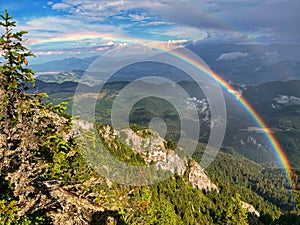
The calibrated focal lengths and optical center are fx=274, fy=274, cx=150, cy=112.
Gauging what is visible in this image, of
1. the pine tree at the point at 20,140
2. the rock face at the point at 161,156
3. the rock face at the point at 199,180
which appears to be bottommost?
the rock face at the point at 199,180

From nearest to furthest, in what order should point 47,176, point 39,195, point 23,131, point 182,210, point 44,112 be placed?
point 39,195, point 23,131, point 44,112, point 47,176, point 182,210

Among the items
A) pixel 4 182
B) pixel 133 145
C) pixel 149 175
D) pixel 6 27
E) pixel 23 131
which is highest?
pixel 6 27

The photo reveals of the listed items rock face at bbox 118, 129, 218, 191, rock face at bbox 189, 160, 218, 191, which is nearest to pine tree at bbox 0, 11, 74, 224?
rock face at bbox 118, 129, 218, 191

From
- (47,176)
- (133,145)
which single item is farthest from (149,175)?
(47,176)

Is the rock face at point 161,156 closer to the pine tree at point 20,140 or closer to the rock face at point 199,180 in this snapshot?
the rock face at point 199,180

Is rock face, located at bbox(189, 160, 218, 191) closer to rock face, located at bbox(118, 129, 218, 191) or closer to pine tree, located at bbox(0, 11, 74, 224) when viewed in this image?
rock face, located at bbox(118, 129, 218, 191)

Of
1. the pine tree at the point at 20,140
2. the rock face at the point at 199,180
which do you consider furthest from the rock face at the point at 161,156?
the pine tree at the point at 20,140

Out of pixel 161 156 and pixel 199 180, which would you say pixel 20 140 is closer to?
pixel 161 156

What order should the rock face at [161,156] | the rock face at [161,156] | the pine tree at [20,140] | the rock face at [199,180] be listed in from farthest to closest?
the rock face at [199,180]
the rock face at [161,156]
the rock face at [161,156]
the pine tree at [20,140]

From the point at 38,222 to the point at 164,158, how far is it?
6490 inches

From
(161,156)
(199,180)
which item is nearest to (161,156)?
(161,156)

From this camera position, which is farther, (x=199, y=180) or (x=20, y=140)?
(x=199, y=180)

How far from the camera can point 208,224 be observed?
130375mm

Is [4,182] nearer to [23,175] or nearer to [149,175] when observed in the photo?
[23,175]
